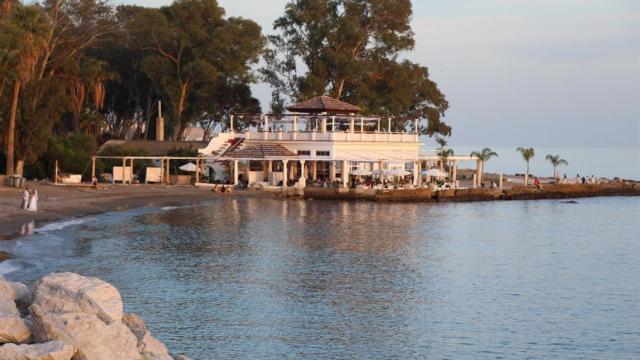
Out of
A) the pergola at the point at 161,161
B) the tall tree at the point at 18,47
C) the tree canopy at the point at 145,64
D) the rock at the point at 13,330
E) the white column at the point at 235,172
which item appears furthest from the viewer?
the tree canopy at the point at 145,64

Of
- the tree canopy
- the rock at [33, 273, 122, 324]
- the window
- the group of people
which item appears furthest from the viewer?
the tree canopy

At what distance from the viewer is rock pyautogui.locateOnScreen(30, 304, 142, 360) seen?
1469cm

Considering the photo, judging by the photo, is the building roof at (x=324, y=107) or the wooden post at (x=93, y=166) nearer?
the wooden post at (x=93, y=166)

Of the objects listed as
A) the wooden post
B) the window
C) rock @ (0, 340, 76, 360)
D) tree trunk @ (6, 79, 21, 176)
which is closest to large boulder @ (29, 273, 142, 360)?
rock @ (0, 340, 76, 360)

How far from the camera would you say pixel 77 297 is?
50.6 ft

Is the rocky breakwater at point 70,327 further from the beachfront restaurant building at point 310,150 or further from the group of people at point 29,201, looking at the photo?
the beachfront restaurant building at point 310,150

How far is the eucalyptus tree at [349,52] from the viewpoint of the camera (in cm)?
8906

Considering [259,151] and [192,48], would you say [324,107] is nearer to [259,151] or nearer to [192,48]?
[259,151]

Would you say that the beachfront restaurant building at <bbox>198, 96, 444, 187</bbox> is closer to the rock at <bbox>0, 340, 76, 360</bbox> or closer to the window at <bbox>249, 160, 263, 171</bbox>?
the window at <bbox>249, 160, 263, 171</bbox>

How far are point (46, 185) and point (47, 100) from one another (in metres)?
5.57

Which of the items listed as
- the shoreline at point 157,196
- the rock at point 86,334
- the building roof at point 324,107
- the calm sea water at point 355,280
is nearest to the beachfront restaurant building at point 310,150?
the building roof at point 324,107

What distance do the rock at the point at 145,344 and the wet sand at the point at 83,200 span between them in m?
23.9

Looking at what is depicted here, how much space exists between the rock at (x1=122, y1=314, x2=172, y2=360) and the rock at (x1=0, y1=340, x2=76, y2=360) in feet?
5.11

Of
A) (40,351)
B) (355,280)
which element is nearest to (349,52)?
(355,280)
